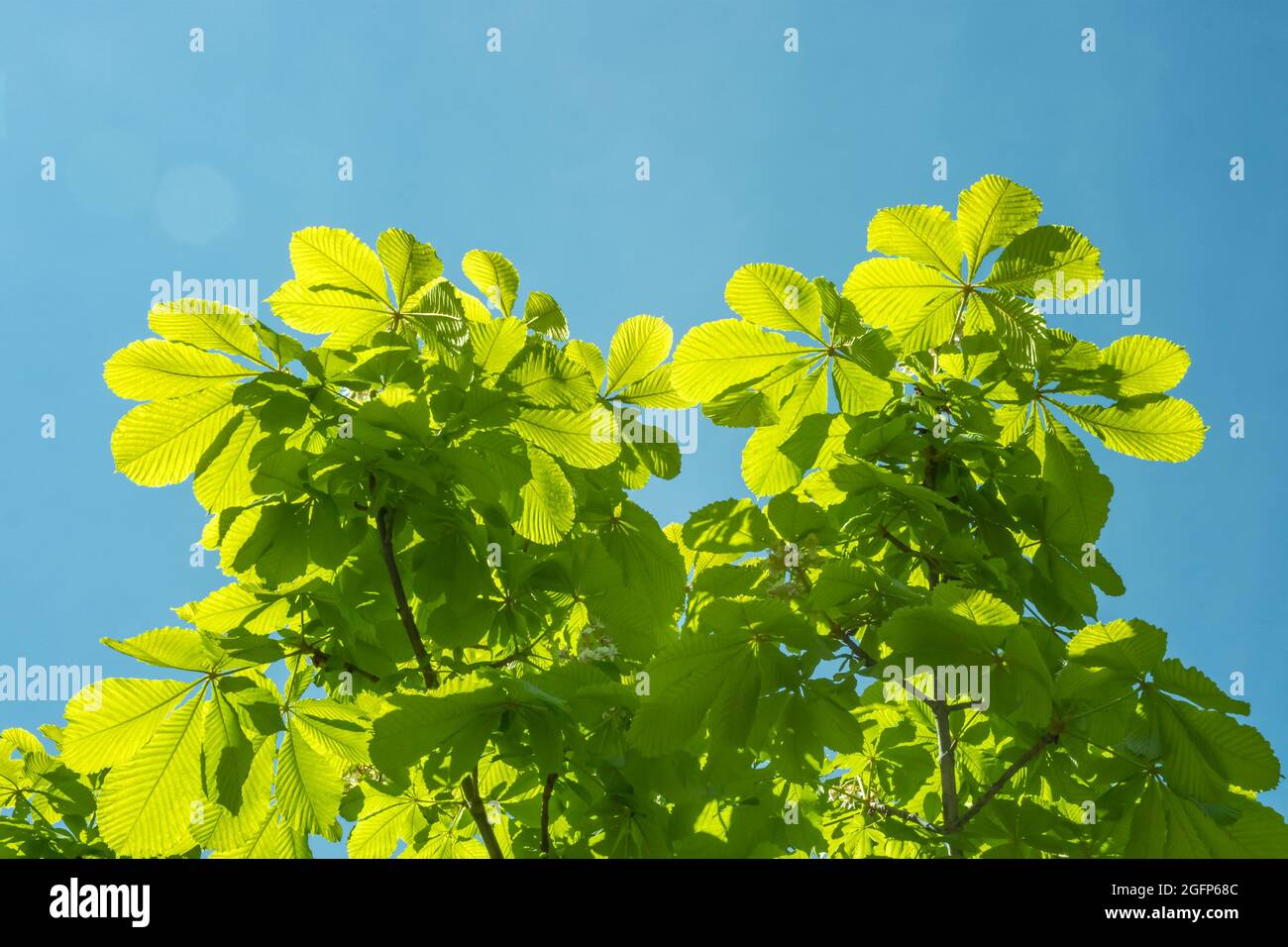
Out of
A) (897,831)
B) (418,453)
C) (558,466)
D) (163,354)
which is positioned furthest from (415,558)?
(897,831)

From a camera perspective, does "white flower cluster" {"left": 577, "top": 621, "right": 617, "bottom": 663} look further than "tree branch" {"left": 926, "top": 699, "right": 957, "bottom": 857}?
Yes

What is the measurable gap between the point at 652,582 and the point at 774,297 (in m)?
0.97

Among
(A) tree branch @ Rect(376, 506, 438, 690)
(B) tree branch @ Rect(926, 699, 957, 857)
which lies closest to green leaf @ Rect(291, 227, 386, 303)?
(A) tree branch @ Rect(376, 506, 438, 690)

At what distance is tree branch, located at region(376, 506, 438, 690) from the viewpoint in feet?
8.17

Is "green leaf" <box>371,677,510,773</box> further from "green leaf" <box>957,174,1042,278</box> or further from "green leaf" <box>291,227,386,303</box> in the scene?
"green leaf" <box>957,174,1042,278</box>

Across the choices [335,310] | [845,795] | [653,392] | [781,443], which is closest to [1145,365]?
[781,443]

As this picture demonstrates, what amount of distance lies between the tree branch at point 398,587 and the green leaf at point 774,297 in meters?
1.19

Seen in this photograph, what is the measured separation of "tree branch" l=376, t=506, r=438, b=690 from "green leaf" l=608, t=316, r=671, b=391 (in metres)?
0.99

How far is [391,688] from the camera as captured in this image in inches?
102

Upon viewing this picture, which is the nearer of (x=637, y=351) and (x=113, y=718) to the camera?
(x=113, y=718)

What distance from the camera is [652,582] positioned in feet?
10.3

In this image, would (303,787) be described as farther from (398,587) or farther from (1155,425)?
(1155,425)

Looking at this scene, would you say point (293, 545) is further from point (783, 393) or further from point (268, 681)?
point (783, 393)

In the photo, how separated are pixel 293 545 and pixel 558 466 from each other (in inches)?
30.1
